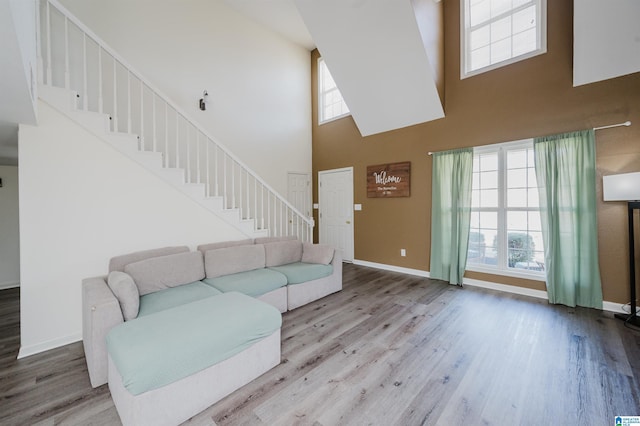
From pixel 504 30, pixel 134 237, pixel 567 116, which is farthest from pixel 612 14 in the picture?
pixel 134 237

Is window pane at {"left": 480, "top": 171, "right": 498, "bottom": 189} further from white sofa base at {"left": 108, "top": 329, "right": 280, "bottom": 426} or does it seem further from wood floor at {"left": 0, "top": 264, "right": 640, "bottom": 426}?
white sofa base at {"left": 108, "top": 329, "right": 280, "bottom": 426}

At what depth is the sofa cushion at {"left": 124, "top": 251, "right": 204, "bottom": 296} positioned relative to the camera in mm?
2574

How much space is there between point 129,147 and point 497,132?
4848 mm

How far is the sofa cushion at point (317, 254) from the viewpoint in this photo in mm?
3718

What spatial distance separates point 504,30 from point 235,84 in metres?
4.55

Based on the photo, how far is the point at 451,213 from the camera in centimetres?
418

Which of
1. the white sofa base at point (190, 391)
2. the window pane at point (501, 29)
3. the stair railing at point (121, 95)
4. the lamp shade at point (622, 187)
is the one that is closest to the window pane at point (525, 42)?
the window pane at point (501, 29)

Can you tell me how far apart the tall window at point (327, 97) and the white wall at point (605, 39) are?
3.90 meters

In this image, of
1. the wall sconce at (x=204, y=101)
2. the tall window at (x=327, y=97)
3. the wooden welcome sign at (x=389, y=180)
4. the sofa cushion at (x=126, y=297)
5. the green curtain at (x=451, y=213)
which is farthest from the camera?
the tall window at (x=327, y=97)

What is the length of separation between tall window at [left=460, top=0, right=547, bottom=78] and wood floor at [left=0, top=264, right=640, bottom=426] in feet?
11.6

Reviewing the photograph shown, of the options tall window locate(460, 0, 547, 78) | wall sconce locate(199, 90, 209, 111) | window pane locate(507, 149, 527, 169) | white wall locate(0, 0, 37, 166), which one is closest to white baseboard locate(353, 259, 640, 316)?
window pane locate(507, 149, 527, 169)

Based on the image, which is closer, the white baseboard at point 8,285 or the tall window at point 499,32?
the tall window at point 499,32

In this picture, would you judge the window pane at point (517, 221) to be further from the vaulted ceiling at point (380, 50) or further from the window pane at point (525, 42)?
the window pane at point (525, 42)

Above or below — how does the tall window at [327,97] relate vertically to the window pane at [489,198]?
above
